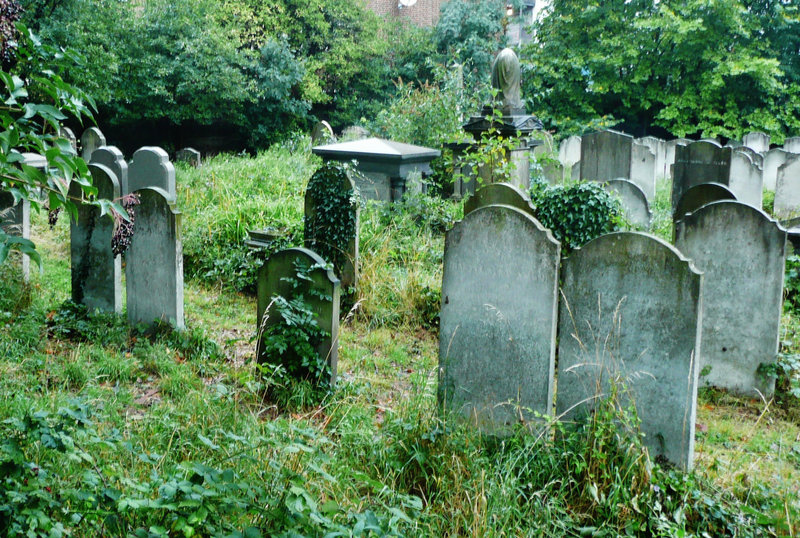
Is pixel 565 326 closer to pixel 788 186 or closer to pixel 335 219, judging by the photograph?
pixel 335 219

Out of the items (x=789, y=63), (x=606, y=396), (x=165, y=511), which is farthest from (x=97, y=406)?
(x=789, y=63)

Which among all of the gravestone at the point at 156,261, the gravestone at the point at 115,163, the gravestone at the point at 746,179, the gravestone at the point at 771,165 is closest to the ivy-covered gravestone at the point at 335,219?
the gravestone at the point at 156,261

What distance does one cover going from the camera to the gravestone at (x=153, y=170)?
9.41 metres

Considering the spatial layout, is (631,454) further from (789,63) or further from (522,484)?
(789,63)

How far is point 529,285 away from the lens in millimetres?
4410

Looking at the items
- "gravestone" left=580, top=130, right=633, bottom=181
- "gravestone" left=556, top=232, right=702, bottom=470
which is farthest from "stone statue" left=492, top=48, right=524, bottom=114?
"gravestone" left=556, top=232, right=702, bottom=470

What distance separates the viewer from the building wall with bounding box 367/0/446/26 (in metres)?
29.0

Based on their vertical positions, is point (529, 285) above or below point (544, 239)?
below

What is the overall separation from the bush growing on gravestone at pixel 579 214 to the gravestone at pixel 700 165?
509 cm

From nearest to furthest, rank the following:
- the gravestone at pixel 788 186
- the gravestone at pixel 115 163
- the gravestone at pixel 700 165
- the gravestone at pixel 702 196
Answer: the gravestone at pixel 702 196 < the gravestone at pixel 115 163 < the gravestone at pixel 700 165 < the gravestone at pixel 788 186

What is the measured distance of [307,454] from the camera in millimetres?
3660

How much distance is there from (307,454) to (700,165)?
10.2 metres

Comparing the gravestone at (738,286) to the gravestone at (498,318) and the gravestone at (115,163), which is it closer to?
the gravestone at (498,318)

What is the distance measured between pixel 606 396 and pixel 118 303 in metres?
4.37
